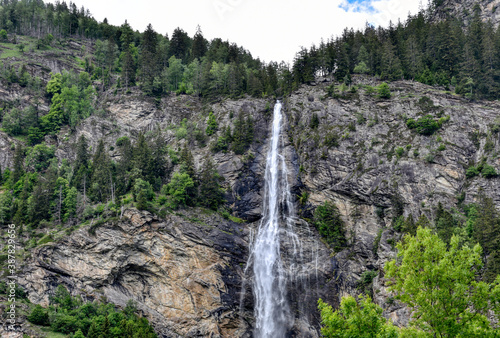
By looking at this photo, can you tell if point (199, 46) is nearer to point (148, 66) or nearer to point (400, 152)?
point (148, 66)

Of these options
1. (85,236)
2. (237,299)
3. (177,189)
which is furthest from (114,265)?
Result: (237,299)

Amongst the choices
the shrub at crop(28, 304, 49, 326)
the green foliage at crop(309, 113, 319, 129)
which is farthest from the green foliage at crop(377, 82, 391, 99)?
the shrub at crop(28, 304, 49, 326)

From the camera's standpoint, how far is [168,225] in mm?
56094

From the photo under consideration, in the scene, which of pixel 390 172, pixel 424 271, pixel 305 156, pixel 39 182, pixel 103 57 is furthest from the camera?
pixel 103 57

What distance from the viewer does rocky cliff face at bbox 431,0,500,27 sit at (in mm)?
88713

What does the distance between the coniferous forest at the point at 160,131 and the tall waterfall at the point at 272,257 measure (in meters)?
4.48

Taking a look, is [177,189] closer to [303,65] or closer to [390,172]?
[390,172]

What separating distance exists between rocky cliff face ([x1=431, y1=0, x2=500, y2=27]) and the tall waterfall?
2411 inches

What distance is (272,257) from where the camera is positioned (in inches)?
2261

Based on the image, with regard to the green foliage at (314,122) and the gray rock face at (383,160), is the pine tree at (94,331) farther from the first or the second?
the green foliage at (314,122)

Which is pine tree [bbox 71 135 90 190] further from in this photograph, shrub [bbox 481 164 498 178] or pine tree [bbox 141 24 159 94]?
shrub [bbox 481 164 498 178]

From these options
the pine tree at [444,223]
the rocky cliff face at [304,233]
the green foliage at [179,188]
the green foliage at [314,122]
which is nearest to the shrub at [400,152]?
the rocky cliff face at [304,233]

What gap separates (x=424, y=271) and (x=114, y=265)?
4734cm

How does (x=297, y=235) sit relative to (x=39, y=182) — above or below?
below
